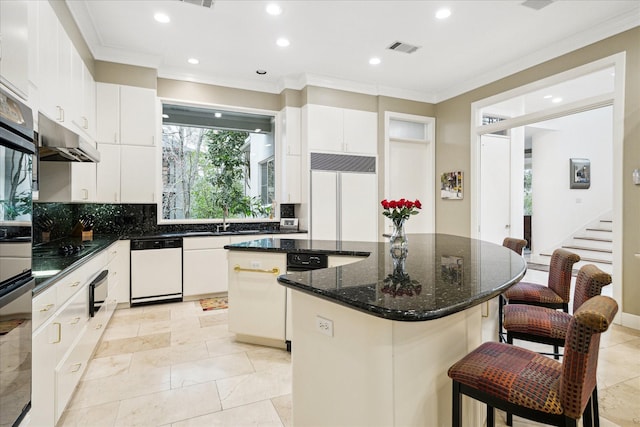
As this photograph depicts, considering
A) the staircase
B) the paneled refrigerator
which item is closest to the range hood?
the paneled refrigerator

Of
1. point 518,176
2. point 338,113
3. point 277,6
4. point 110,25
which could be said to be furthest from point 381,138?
point 110,25

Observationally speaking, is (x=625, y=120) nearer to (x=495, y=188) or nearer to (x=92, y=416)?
(x=495, y=188)

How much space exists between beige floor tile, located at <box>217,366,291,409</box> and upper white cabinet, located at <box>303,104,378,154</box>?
3.38 m

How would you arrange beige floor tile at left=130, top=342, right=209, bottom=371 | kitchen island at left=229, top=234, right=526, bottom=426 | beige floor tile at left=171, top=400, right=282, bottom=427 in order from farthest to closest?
beige floor tile at left=130, top=342, right=209, bottom=371 → beige floor tile at left=171, top=400, right=282, bottom=427 → kitchen island at left=229, top=234, right=526, bottom=426

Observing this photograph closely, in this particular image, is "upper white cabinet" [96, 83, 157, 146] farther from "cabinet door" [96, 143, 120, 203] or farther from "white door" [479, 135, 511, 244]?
"white door" [479, 135, 511, 244]

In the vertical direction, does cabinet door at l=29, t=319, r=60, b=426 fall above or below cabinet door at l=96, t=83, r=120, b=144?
below

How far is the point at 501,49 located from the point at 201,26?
364 cm

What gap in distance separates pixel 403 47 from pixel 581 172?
5932 mm

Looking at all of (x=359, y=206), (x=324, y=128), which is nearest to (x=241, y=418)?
(x=359, y=206)

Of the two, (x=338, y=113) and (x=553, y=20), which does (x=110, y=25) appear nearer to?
(x=338, y=113)

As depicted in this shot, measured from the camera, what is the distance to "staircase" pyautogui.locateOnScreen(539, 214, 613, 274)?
21.6 ft

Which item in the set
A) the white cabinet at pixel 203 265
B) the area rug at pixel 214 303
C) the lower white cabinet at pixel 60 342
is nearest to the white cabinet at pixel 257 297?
the lower white cabinet at pixel 60 342

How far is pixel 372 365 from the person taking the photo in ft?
4.15

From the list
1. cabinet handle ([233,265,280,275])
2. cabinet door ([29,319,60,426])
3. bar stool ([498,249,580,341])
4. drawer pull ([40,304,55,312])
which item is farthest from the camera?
cabinet handle ([233,265,280,275])
